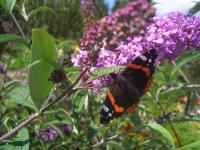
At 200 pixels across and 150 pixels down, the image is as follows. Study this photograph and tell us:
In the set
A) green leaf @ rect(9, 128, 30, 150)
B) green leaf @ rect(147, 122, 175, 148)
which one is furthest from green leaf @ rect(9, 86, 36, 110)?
green leaf @ rect(147, 122, 175, 148)

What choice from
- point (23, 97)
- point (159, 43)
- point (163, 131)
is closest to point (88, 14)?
point (159, 43)

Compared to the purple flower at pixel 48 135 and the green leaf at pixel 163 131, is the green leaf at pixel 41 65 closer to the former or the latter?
the green leaf at pixel 163 131

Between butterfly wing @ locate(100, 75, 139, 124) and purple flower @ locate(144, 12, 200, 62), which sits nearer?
butterfly wing @ locate(100, 75, 139, 124)

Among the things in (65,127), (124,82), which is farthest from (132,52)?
(65,127)

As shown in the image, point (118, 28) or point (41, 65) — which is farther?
point (118, 28)

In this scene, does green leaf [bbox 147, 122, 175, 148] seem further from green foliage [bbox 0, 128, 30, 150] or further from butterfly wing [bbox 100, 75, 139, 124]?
green foliage [bbox 0, 128, 30, 150]

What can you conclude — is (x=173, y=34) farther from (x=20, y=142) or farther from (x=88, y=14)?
(x=20, y=142)
